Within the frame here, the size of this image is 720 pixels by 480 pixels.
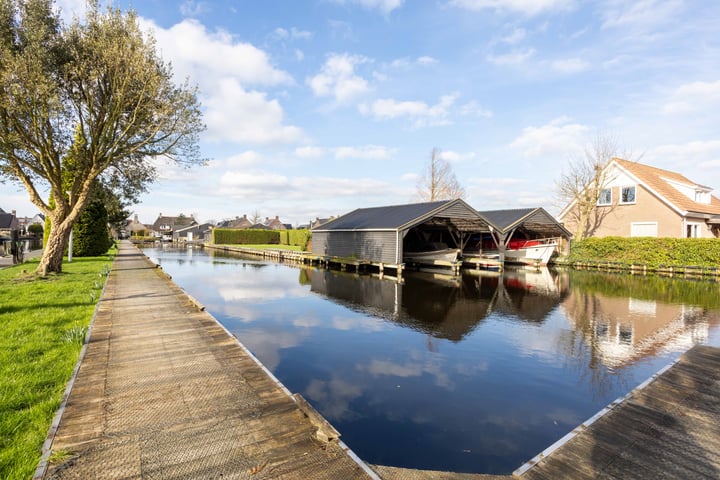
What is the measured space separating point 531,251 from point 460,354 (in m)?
24.1

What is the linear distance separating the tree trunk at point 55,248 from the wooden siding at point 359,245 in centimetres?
1588

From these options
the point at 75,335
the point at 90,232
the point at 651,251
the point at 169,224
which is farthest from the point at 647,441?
the point at 169,224

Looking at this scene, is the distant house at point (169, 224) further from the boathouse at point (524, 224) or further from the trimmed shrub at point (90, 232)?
the boathouse at point (524, 224)

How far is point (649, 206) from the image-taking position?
2927 cm

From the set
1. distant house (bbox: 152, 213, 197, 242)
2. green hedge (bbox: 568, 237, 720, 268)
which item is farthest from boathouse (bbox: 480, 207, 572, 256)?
distant house (bbox: 152, 213, 197, 242)

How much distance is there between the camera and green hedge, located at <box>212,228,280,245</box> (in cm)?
6469

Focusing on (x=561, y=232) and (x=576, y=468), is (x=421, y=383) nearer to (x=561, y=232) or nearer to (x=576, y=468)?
(x=576, y=468)

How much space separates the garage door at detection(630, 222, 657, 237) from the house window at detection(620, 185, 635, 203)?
1994 mm

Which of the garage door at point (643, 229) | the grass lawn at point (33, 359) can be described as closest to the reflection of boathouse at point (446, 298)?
the grass lawn at point (33, 359)

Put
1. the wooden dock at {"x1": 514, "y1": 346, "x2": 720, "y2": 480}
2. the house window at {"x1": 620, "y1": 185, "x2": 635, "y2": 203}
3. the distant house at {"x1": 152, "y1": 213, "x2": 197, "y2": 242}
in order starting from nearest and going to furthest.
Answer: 1. the wooden dock at {"x1": 514, "y1": 346, "x2": 720, "y2": 480}
2. the house window at {"x1": 620, "y1": 185, "x2": 635, "y2": 203}
3. the distant house at {"x1": 152, "y1": 213, "x2": 197, "y2": 242}

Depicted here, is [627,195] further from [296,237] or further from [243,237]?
[243,237]

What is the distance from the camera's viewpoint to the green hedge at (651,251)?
77.2ft

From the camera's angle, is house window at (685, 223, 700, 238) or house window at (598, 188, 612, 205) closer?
house window at (685, 223, 700, 238)

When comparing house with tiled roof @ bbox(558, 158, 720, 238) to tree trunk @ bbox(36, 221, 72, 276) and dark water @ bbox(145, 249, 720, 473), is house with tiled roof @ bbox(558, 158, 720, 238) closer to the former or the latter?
dark water @ bbox(145, 249, 720, 473)
